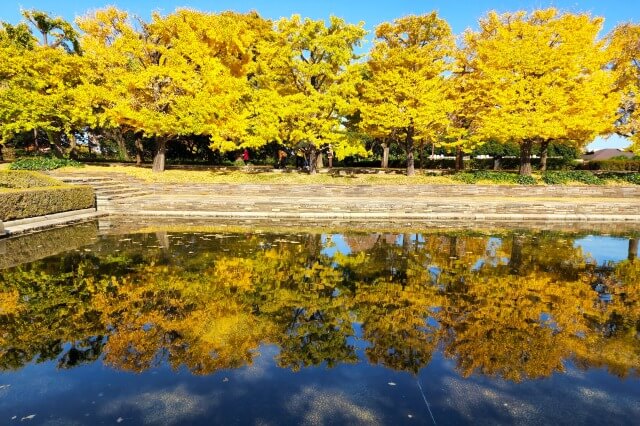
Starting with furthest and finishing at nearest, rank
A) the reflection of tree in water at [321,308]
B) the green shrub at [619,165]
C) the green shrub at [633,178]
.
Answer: the green shrub at [619,165] → the green shrub at [633,178] → the reflection of tree in water at [321,308]

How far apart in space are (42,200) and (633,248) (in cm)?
2099

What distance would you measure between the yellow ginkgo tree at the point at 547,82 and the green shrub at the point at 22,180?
23.7m

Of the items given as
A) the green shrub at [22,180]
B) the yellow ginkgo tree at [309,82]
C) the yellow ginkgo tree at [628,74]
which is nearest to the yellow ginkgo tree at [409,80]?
the yellow ginkgo tree at [309,82]

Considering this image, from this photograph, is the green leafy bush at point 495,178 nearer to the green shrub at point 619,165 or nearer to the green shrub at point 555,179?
the green shrub at point 555,179

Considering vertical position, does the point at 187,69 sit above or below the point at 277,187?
above

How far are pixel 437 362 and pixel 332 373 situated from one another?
1.46 metres

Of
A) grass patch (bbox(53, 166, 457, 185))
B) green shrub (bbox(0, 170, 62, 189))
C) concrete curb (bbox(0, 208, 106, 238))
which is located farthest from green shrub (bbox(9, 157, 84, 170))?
concrete curb (bbox(0, 208, 106, 238))

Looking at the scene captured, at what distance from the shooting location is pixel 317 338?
6.04m

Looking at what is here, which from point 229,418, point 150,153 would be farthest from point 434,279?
point 150,153

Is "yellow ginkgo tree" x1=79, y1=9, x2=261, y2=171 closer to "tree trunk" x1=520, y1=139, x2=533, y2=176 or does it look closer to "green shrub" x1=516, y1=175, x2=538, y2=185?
"green shrub" x1=516, y1=175, x2=538, y2=185

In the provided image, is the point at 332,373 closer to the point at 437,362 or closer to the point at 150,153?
the point at 437,362

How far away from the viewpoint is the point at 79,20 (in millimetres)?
29031

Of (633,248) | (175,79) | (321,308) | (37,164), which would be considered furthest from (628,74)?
(37,164)

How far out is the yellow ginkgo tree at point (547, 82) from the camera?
2331 cm
